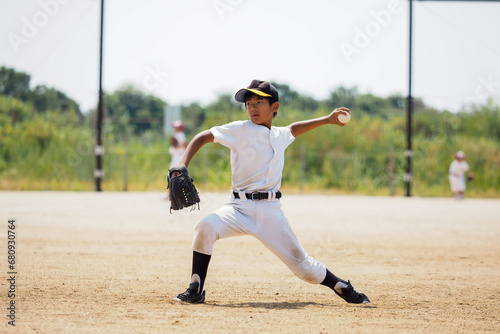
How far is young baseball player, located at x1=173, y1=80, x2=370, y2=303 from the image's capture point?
527 cm

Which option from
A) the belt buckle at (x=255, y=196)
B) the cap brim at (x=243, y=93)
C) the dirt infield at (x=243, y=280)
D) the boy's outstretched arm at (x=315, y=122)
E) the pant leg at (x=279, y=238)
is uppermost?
the cap brim at (x=243, y=93)

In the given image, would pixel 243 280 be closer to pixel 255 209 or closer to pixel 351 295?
pixel 351 295

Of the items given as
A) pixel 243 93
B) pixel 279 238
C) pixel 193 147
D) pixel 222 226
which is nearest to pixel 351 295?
pixel 279 238

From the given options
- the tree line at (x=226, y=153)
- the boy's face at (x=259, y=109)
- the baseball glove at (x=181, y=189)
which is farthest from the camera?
the tree line at (x=226, y=153)

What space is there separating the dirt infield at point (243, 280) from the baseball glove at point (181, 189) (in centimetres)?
81

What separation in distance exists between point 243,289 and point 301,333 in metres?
1.84

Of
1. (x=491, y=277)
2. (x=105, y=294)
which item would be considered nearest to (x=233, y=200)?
(x=105, y=294)

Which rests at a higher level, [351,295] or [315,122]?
[315,122]

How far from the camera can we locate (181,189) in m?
5.23

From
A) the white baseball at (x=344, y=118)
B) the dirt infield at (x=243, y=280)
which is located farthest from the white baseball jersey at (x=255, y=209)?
the white baseball at (x=344, y=118)

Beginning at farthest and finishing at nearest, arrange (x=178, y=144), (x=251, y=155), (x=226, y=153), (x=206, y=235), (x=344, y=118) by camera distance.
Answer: (x=226, y=153), (x=178, y=144), (x=344, y=118), (x=251, y=155), (x=206, y=235)

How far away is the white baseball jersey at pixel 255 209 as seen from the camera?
526 cm

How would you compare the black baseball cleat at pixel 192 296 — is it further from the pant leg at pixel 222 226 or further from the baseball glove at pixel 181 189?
the baseball glove at pixel 181 189

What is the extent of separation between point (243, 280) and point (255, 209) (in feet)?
5.14
